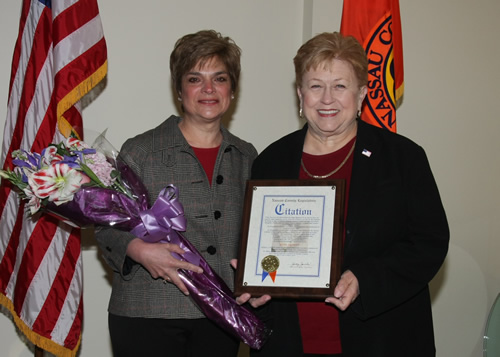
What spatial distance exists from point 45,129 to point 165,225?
103cm

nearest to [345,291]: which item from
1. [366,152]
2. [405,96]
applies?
[366,152]

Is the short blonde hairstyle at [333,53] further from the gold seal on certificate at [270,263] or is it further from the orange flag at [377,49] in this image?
the orange flag at [377,49]

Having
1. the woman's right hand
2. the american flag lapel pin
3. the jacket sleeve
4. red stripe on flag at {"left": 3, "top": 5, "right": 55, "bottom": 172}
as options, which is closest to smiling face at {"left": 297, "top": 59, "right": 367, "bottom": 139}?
the american flag lapel pin

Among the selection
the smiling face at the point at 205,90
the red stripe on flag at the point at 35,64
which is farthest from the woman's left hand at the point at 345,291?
the red stripe on flag at the point at 35,64

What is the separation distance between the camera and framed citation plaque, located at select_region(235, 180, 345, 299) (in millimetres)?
2111

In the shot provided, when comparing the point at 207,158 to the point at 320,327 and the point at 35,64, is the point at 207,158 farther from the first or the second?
the point at 35,64

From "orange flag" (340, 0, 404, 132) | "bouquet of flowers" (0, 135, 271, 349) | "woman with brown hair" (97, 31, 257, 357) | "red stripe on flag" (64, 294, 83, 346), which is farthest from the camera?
"orange flag" (340, 0, 404, 132)

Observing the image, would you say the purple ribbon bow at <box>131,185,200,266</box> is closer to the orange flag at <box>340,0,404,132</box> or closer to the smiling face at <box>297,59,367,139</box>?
the smiling face at <box>297,59,367,139</box>

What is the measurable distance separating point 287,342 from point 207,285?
0.38 metres

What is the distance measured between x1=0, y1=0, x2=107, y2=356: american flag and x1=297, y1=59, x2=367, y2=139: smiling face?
1.18 meters

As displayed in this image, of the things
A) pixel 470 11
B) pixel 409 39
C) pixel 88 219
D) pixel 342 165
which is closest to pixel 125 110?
pixel 88 219

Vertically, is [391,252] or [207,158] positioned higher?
[207,158]

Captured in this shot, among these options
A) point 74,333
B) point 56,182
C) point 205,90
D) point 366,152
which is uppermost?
A: point 205,90

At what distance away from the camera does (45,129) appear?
9.98 ft
